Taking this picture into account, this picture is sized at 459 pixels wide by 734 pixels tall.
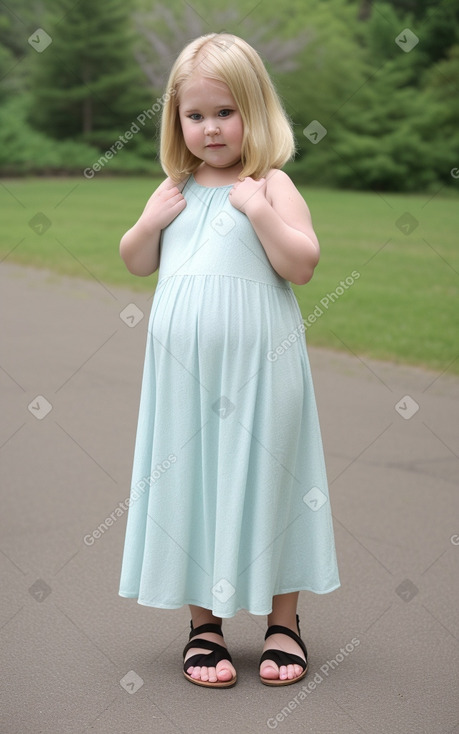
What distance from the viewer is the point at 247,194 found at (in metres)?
2.60

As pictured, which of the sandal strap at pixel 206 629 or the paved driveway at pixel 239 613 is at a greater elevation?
the sandal strap at pixel 206 629

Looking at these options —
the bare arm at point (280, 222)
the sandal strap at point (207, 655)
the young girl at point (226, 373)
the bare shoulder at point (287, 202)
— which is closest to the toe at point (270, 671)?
the young girl at point (226, 373)

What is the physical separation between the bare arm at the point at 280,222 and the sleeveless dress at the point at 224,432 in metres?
0.06

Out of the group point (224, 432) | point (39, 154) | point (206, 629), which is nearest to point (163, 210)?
point (224, 432)

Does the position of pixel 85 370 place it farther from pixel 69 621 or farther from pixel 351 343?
pixel 69 621

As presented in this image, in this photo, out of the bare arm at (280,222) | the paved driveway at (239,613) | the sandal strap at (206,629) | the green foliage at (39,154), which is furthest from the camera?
the green foliage at (39,154)

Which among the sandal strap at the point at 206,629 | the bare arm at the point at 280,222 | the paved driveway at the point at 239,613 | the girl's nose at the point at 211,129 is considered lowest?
the paved driveway at the point at 239,613

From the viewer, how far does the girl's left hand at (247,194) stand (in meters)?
2.56

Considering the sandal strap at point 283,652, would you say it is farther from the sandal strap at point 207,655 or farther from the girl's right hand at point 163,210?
the girl's right hand at point 163,210

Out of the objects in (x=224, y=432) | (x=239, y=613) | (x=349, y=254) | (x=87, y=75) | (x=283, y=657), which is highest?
(x=224, y=432)

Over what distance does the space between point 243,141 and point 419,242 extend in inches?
476

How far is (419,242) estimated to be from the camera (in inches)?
565

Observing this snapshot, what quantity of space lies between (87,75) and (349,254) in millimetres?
15005

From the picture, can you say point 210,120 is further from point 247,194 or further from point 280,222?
point 280,222
